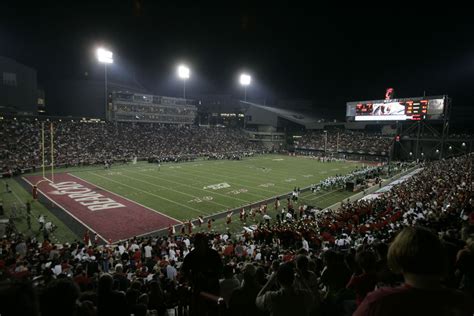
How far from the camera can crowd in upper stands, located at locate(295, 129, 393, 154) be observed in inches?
2768

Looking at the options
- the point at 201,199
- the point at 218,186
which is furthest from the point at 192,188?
Result: the point at 201,199

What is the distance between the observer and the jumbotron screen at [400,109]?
182ft

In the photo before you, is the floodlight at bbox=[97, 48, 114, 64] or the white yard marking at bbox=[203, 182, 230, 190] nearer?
the white yard marking at bbox=[203, 182, 230, 190]

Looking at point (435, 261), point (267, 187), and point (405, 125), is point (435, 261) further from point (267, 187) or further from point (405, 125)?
point (405, 125)

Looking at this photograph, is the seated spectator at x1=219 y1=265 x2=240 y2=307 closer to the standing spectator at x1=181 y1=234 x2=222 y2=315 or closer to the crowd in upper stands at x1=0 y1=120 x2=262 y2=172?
the standing spectator at x1=181 y1=234 x2=222 y2=315

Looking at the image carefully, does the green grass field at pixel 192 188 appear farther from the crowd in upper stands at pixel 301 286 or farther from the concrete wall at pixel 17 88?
the concrete wall at pixel 17 88

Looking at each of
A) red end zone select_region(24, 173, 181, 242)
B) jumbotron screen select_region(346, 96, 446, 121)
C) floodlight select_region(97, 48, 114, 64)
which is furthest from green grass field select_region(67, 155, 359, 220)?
floodlight select_region(97, 48, 114, 64)

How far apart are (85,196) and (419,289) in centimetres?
2800

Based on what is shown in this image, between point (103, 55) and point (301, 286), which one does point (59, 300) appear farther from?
point (103, 55)

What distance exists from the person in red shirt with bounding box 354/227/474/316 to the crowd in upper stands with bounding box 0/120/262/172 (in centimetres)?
4156

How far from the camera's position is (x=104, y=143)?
52.3 meters

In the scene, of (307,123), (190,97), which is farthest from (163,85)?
(307,123)

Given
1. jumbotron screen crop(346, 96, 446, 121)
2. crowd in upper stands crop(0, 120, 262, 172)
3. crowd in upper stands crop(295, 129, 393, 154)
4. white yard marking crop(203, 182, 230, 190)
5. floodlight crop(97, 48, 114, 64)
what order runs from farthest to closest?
crowd in upper stands crop(295, 129, 393, 154) → floodlight crop(97, 48, 114, 64) → jumbotron screen crop(346, 96, 446, 121) → crowd in upper stands crop(0, 120, 262, 172) → white yard marking crop(203, 182, 230, 190)

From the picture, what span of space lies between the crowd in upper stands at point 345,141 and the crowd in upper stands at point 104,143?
14.3m
